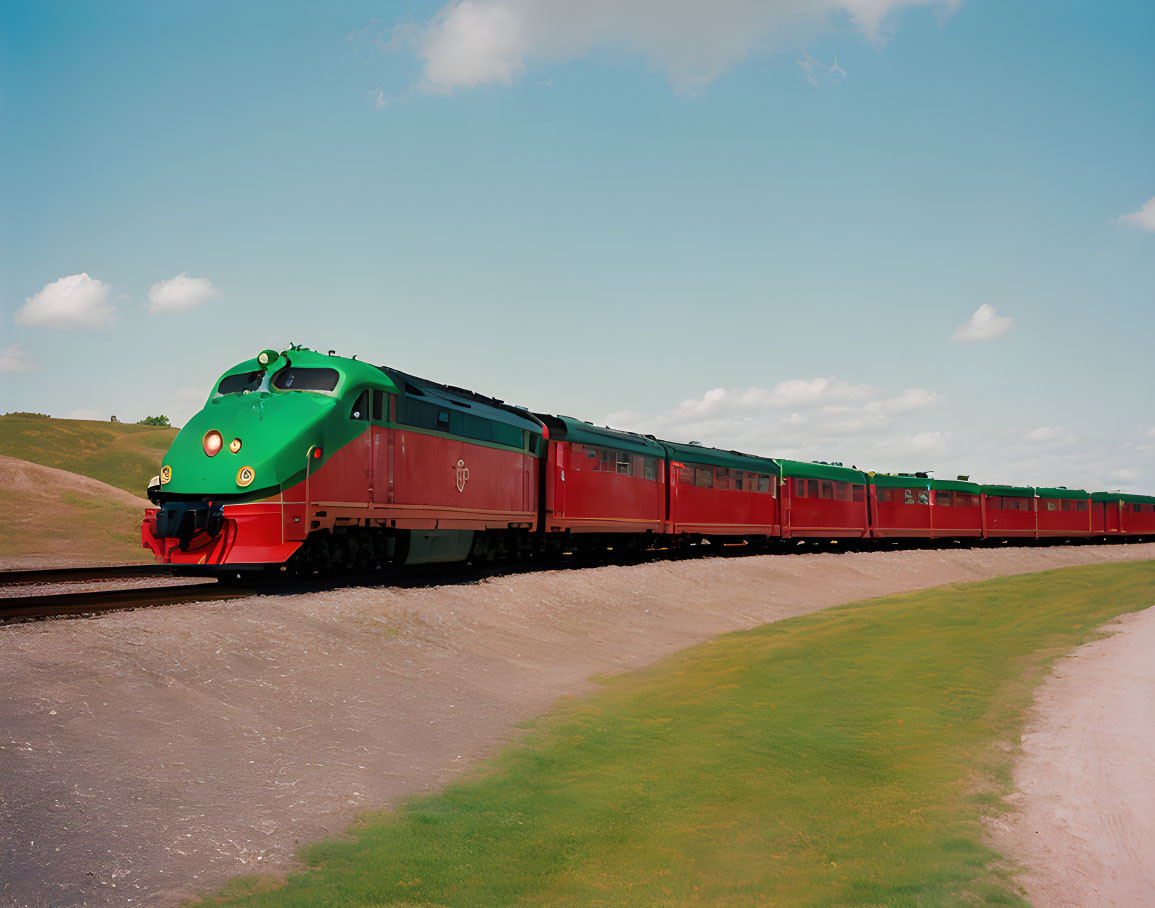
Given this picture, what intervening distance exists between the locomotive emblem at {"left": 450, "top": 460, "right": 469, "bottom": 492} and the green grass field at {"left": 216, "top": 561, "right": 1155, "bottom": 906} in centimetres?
895

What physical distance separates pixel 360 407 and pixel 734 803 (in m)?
12.0

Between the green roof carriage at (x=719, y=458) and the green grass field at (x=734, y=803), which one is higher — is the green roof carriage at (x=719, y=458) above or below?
above

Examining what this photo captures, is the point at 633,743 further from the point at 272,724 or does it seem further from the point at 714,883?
the point at 272,724

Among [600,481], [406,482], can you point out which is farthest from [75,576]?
[600,481]

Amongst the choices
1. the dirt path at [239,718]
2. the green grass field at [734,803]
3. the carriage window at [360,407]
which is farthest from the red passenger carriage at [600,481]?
the green grass field at [734,803]

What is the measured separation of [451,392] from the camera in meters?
22.0

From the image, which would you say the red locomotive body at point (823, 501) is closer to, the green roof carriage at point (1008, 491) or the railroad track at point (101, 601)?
the green roof carriage at point (1008, 491)

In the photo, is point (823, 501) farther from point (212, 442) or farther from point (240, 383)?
point (212, 442)

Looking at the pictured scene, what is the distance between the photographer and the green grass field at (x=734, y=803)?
6422 millimetres

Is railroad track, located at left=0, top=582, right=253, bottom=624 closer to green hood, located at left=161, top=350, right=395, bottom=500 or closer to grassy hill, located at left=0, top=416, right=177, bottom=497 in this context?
green hood, located at left=161, top=350, right=395, bottom=500

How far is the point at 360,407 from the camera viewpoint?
17.3 metres

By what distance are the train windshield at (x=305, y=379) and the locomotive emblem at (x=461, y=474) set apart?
4746 millimetres

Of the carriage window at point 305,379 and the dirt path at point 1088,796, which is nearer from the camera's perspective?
the dirt path at point 1088,796

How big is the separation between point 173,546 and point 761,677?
36.1 feet
